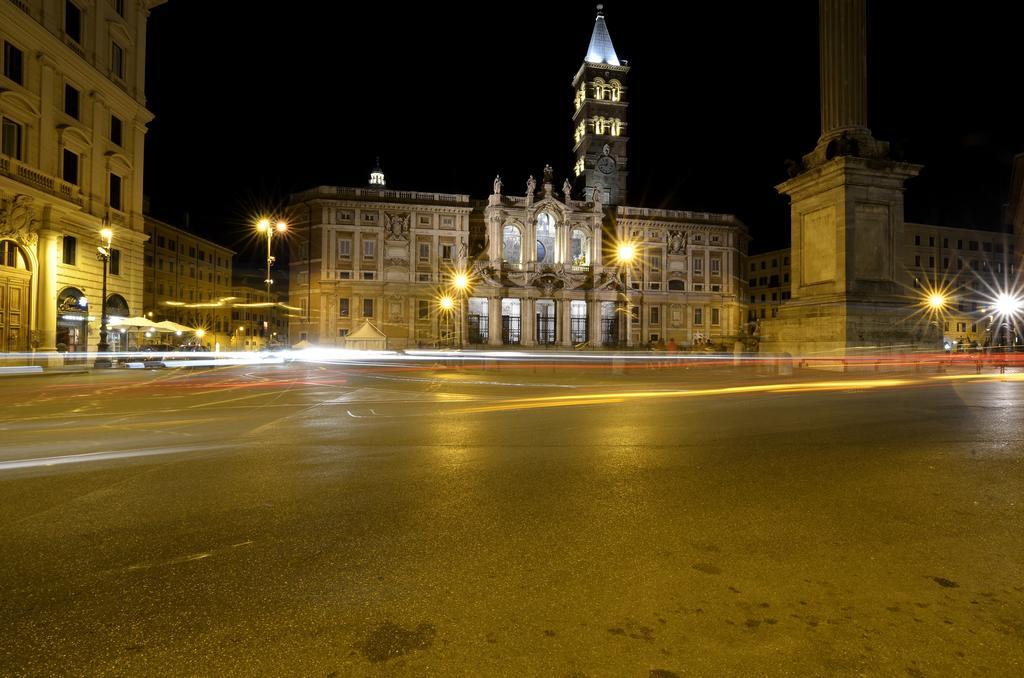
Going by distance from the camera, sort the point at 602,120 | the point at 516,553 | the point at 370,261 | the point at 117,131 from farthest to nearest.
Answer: the point at 602,120
the point at 370,261
the point at 117,131
the point at 516,553

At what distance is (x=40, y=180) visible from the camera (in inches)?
1005

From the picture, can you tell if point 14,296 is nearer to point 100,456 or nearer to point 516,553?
point 100,456

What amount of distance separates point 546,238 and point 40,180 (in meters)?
53.9

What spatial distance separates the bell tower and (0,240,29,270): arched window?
65862 millimetres

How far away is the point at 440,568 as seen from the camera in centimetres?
331

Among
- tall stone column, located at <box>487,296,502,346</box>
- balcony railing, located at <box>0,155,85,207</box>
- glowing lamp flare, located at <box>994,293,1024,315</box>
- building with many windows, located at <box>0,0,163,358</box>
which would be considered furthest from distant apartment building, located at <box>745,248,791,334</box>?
balcony railing, located at <box>0,155,85,207</box>

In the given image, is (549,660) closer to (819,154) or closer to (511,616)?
(511,616)

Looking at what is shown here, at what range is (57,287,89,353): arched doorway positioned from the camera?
27.5m

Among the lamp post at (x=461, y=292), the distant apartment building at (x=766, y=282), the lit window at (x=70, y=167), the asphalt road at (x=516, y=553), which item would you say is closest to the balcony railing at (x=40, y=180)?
the lit window at (x=70, y=167)

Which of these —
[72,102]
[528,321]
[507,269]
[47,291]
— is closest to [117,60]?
[72,102]

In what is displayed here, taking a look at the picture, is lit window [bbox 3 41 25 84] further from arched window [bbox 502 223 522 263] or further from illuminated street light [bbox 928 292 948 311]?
arched window [bbox 502 223 522 263]

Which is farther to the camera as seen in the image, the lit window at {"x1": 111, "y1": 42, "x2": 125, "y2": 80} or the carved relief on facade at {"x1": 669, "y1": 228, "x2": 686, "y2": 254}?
the carved relief on facade at {"x1": 669, "y1": 228, "x2": 686, "y2": 254}

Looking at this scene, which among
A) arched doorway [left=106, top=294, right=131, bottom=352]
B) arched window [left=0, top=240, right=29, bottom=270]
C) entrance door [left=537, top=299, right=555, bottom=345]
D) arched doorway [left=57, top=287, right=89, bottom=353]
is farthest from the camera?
entrance door [left=537, top=299, right=555, bottom=345]

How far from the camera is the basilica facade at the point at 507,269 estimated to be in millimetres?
66188
